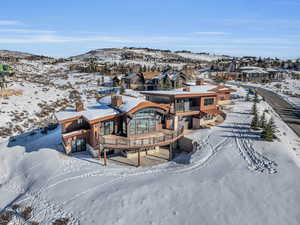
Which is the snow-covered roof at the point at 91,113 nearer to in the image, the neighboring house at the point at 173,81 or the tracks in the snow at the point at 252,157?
the tracks in the snow at the point at 252,157

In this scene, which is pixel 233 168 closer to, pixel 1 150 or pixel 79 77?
pixel 1 150

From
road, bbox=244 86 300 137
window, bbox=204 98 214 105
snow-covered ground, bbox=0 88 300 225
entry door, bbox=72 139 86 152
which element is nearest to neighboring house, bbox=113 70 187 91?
window, bbox=204 98 214 105

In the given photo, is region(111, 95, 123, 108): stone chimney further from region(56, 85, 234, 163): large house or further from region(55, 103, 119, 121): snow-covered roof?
→ region(55, 103, 119, 121): snow-covered roof

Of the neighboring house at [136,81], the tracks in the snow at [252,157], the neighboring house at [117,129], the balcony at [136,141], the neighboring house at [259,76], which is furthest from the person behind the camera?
the neighboring house at [259,76]

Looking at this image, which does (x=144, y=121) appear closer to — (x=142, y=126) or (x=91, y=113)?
(x=142, y=126)

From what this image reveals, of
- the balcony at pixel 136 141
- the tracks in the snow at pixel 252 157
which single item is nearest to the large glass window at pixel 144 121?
the balcony at pixel 136 141

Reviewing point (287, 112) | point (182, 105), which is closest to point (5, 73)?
point (182, 105)

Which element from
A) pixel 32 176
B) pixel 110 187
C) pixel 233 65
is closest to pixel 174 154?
pixel 110 187
